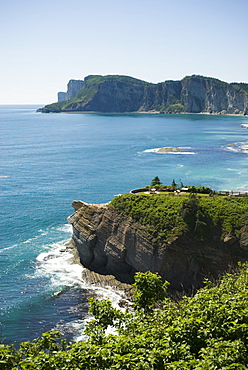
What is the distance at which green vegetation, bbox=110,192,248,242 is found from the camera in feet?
149

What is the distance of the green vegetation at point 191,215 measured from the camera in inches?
1785

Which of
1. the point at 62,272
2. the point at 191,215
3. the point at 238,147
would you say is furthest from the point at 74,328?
the point at 238,147

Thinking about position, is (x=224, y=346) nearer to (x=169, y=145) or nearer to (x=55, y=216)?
(x=55, y=216)

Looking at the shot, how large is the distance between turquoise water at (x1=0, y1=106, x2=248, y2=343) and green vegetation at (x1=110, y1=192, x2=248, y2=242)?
9972 mm

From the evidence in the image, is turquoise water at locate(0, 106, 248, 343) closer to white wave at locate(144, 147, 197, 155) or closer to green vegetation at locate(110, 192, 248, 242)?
white wave at locate(144, 147, 197, 155)

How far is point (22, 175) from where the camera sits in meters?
102

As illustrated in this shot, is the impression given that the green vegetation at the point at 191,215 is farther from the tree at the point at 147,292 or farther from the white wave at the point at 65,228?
the tree at the point at 147,292

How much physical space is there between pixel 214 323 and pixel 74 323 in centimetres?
2323

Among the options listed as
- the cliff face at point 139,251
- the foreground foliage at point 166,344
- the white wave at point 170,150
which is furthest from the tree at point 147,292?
the white wave at point 170,150

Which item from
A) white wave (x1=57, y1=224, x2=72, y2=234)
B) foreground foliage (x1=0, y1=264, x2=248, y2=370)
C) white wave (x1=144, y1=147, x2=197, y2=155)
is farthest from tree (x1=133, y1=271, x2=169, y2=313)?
white wave (x1=144, y1=147, x2=197, y2=155)

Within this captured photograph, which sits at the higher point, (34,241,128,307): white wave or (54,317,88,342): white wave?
(34,241,128,307): white wave

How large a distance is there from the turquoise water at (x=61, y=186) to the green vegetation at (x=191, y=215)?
9.97 meters

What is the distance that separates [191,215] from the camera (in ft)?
155

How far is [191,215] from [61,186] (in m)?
49.6
